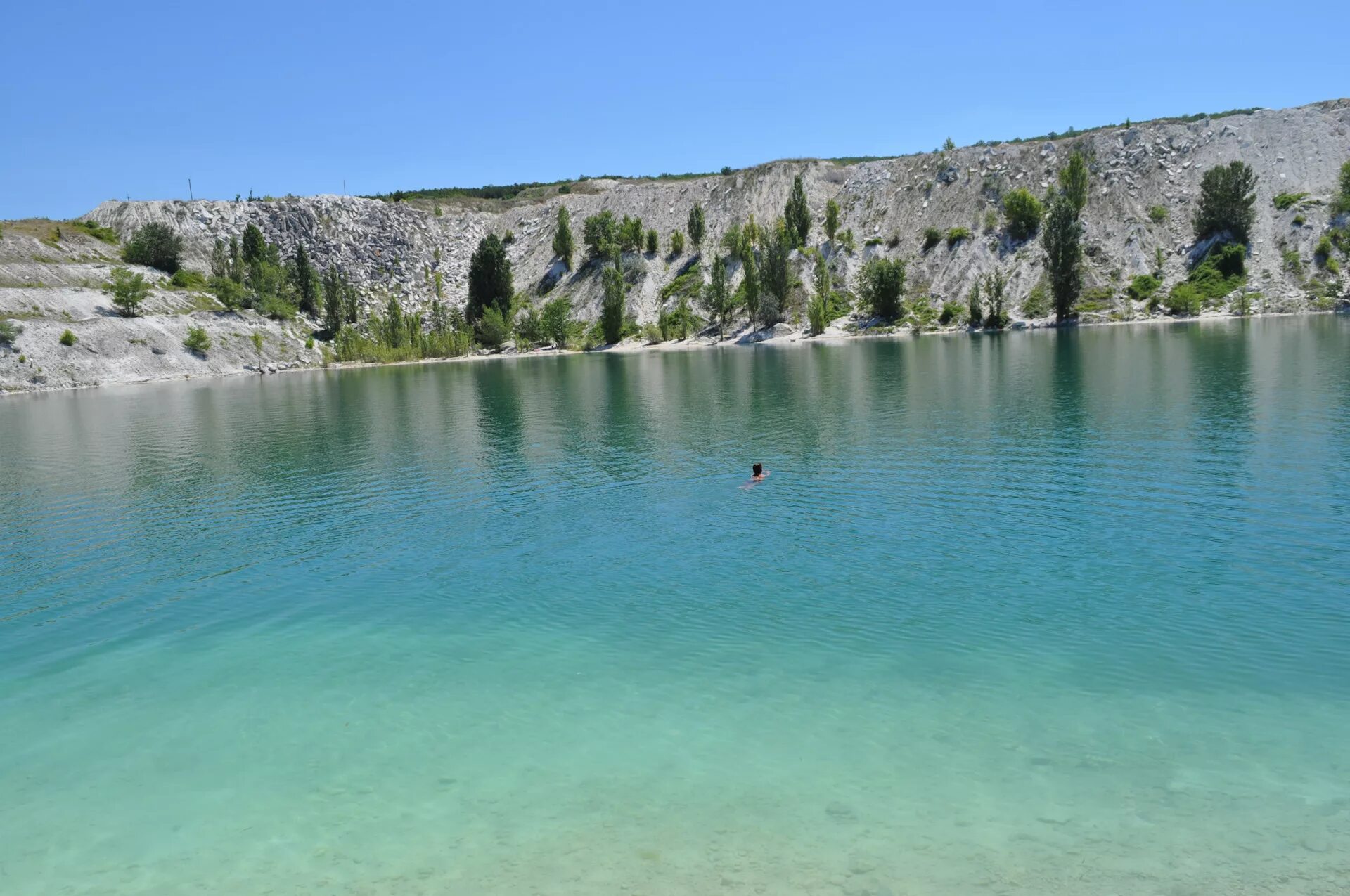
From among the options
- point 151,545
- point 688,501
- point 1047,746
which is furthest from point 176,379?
point 1047,746

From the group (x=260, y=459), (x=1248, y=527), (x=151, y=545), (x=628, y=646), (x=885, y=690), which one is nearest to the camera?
(x=885, y=690)

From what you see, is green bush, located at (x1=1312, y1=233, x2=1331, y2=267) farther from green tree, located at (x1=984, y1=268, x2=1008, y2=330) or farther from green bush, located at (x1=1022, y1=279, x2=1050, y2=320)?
→ green tree, located at (x1=984, y1=268, x2=1008, y2=330)

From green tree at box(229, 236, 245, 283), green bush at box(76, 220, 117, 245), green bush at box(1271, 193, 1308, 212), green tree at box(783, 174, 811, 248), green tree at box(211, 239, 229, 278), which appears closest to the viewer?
green bush at box(1271, 193, 1308, 212)

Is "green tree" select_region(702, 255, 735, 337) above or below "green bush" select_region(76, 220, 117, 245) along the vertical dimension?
below

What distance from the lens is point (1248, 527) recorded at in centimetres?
2167

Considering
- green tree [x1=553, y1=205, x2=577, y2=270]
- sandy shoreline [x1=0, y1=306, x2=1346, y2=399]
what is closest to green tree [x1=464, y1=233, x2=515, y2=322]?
sandy shoreline [x1=0, y1=306, x2=1346, y2=399]

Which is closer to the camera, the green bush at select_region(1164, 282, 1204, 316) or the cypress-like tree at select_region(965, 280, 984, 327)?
the green bush at select_region(1164, 282, 1204, 316)

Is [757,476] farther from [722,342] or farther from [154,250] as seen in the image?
[154,250]

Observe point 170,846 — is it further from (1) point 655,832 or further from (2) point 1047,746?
(2) point 1047,746

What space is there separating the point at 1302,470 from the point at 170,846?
31204 mm

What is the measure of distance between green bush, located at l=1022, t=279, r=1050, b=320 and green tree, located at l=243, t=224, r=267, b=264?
127938 mm

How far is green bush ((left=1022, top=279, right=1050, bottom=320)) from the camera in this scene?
5054 inches

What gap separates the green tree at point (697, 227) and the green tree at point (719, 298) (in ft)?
55.9

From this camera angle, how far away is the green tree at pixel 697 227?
520 feet
